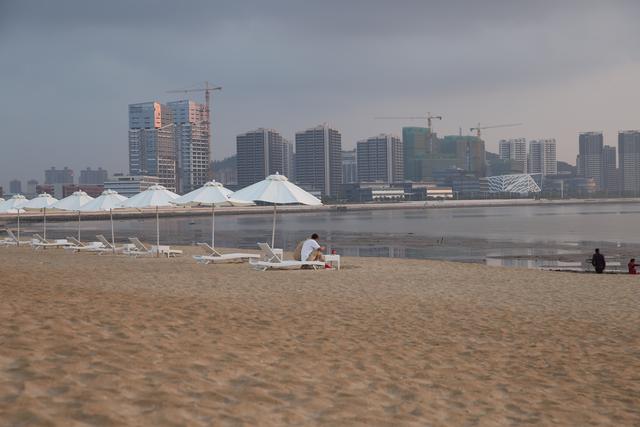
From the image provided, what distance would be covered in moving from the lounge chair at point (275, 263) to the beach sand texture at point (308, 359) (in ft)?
15.9

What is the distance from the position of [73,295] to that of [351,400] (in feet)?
16.9

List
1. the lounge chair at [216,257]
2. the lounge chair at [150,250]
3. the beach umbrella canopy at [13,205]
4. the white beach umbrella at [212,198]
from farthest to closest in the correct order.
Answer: the beach umbrella canopy at [13,205]
the lounge chair at [150,250]
the white beach umbrella at [212,198]
the lounge chair at [216,257]

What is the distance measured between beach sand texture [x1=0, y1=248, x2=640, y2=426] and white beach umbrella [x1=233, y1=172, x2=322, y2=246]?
22.5 feet

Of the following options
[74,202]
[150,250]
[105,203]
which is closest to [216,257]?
[150,250]

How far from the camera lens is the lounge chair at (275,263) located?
53.9 ft

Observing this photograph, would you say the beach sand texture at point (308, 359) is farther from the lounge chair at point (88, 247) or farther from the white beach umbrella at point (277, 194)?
the lounge chair at point (88, 247)

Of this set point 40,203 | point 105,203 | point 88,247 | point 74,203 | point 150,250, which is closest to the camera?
point 150,250

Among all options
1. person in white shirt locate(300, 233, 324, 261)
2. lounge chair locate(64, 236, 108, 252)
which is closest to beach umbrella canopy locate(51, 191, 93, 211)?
lounge chair locate(64, 236, 108, 252)

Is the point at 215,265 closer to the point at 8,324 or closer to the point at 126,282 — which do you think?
the point at 126,282

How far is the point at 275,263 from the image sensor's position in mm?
16562

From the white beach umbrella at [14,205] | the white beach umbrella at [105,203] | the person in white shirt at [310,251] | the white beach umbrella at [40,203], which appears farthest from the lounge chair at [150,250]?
the white beach umbrella at [14,205]

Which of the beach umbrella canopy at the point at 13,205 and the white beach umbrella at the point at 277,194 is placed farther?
the beach umbrella canopy at the point at 13,205

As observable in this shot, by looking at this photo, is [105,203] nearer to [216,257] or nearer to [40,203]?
[40,203]

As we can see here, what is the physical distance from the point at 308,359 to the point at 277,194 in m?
12.5
